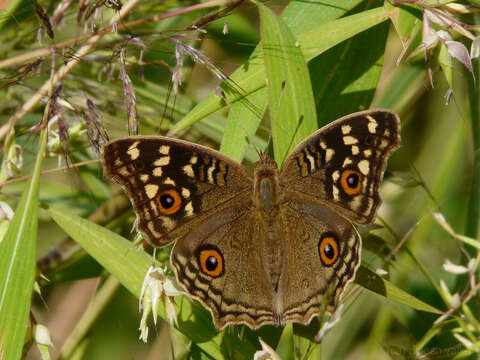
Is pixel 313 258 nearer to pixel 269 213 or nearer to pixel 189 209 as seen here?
pixel 269 213

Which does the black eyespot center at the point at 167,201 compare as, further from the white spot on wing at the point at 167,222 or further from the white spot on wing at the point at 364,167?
the white spot on wing at the point at 364,167

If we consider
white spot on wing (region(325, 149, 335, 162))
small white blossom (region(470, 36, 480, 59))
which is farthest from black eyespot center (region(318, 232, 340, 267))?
small white blossom (region(470, 36, 480, 59))

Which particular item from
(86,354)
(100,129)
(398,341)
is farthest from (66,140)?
(398,341)

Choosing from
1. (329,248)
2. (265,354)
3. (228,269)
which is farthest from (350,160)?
(265,354)

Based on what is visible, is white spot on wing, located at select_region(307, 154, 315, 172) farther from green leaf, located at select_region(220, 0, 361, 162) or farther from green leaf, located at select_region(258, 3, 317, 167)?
green leaf, located at select_region(220, 0, 361, 162)

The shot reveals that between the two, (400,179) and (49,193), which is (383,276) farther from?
(49,193)
